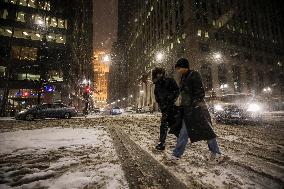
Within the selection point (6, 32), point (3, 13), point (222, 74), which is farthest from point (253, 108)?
point (3, 13)

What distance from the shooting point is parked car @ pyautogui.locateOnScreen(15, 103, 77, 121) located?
685 inches

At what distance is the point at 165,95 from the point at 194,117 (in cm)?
113

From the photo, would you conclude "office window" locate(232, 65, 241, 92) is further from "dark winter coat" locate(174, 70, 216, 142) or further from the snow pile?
the snow pile

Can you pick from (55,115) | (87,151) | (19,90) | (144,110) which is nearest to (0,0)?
(19,90)

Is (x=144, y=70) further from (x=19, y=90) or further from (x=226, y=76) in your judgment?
(x=19, y=90)

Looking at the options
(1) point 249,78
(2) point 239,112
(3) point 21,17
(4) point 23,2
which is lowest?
(2) point 239,112

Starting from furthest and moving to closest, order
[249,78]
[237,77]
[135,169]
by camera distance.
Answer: [249,78] < [237,77] < [135,169]

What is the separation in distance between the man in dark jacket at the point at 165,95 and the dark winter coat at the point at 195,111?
1.93 ft

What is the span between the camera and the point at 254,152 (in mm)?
4363

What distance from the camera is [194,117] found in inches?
134

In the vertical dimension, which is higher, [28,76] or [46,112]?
[28,76]

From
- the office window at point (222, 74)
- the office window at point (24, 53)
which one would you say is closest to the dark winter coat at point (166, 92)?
the office window at point (24, 53)

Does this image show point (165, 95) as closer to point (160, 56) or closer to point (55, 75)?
point (160, 56)

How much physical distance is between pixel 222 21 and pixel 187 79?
2173 inches
